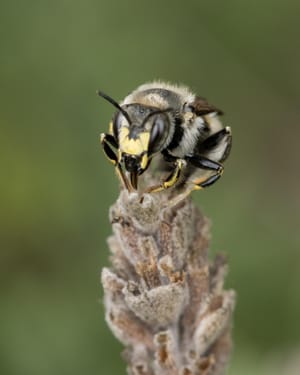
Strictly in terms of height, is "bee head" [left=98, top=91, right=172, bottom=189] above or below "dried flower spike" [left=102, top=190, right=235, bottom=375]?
above

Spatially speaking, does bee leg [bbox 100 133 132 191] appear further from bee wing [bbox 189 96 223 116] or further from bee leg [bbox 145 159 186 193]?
bee wing [bbox 189 96 223 116]

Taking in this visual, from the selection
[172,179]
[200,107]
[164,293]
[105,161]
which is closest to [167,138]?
[172,179]

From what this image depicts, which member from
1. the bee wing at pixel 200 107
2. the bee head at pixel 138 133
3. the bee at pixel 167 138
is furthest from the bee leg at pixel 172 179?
the bee wing at pixel 200 107

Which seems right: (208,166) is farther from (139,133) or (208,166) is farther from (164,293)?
(164,293)

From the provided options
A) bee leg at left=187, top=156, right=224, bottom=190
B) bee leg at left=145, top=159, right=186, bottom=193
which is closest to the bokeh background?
bee leg at left=187, top=156, right=224, bottom=190

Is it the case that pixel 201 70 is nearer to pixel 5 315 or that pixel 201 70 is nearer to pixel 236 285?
pixel 236 285

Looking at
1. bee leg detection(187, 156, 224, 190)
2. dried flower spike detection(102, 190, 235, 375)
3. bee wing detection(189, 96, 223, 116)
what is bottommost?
dried flower spike detection(102, 190, 235, 375)

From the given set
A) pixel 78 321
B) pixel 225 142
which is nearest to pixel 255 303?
pixel 78 321
